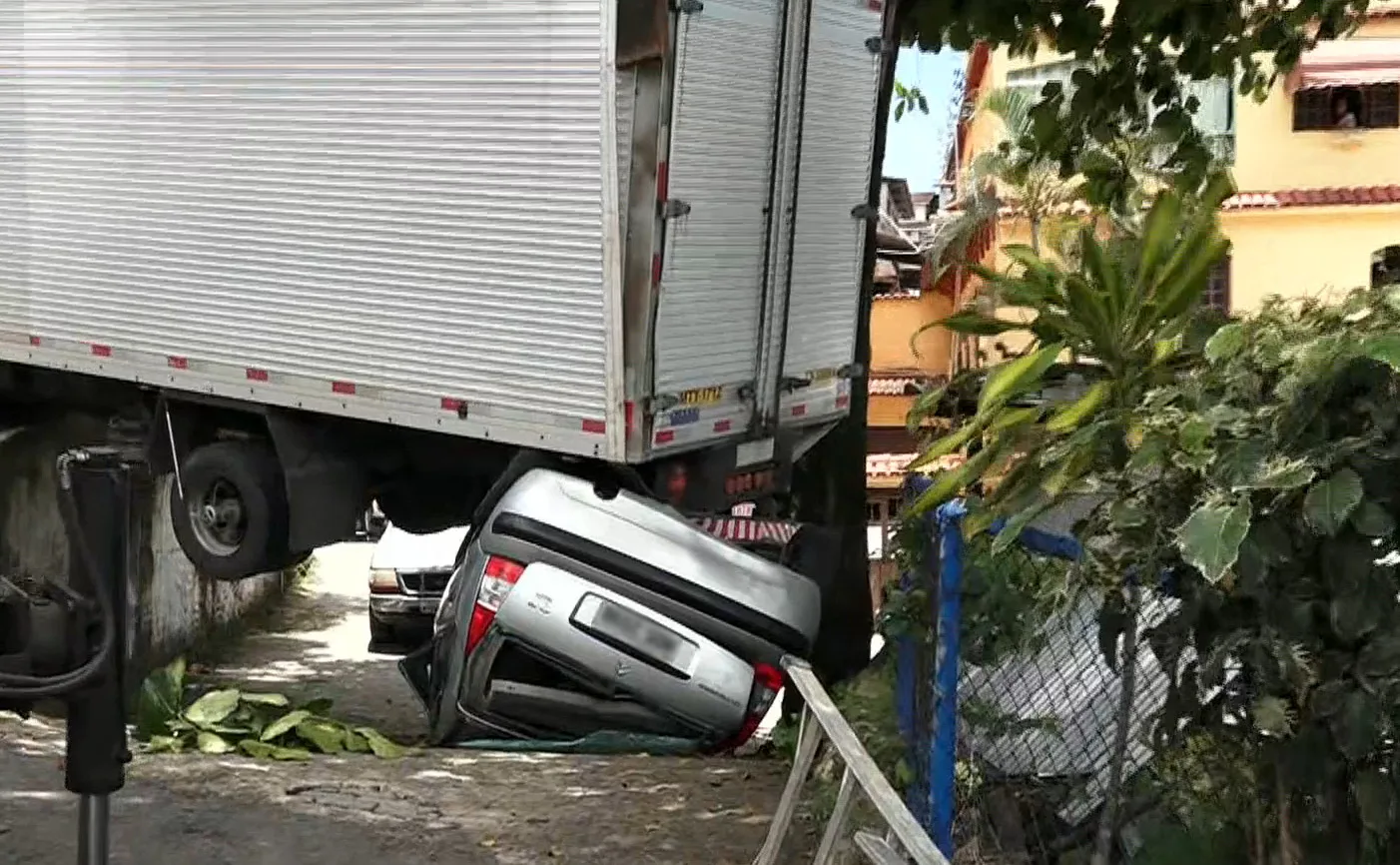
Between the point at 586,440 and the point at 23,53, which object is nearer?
the point at 586,440

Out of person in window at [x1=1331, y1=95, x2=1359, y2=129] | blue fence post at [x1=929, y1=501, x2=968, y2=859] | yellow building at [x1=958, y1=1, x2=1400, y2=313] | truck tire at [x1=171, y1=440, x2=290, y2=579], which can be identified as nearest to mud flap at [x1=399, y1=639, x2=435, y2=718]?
truck tire at [x1=171, y1=440, x2=290, y2=579]

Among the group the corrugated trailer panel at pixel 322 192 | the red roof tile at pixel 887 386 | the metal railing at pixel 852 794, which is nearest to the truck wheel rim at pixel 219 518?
the corrugated trailer panel at pixel 322 192

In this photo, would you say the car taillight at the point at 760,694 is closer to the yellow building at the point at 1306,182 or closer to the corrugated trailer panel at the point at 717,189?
the corrugated trailer panel at the point at 717,189

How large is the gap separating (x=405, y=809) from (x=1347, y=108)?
1717 cm

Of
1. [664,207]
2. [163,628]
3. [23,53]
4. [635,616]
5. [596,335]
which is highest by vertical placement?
[23,53]

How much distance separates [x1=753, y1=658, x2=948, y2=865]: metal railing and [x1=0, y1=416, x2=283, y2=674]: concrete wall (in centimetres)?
542

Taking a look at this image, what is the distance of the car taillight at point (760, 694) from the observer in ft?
29.7

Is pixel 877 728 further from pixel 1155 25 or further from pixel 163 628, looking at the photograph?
pixel 163 628

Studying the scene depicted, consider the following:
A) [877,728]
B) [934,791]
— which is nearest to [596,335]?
[877,728]

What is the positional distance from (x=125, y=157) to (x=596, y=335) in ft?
9.99

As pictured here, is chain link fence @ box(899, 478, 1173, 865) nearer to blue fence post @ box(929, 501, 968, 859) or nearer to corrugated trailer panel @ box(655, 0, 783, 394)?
blue fence post @ box(929, 501, 968, 859)

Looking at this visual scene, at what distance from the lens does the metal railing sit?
3398 millimetres

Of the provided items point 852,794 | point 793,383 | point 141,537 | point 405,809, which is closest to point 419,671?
point 141,537

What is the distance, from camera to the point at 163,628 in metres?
12.4
